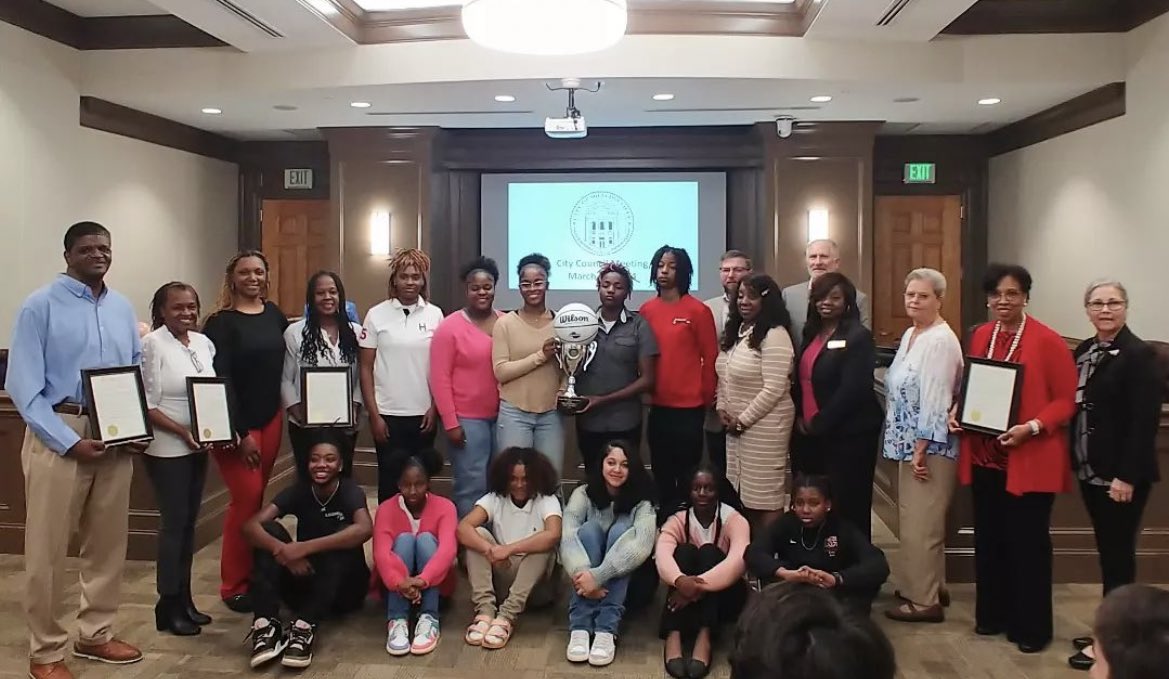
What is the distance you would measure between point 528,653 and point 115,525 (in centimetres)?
155

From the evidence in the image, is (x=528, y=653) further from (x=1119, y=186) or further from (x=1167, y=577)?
(x=1119, y=186)

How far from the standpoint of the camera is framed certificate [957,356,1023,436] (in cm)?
336

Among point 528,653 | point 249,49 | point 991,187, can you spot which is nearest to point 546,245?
point 249,49

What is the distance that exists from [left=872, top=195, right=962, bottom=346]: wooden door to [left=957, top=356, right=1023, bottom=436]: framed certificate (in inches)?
198

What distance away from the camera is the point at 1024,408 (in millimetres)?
3377

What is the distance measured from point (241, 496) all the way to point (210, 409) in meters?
0.48

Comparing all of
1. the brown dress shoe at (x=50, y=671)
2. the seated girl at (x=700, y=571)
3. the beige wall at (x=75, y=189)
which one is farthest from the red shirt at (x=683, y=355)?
the beige wall at (x=75, y=189)

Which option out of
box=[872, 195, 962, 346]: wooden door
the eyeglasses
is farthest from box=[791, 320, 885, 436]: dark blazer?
box=[872, 195, 962, 346]: wooden door

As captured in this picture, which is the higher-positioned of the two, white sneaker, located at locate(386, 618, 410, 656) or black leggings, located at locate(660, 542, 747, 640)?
black leggings, located at locate(660, 542, 747, 640)

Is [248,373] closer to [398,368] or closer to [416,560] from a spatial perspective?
[398,368]

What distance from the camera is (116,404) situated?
3.15m

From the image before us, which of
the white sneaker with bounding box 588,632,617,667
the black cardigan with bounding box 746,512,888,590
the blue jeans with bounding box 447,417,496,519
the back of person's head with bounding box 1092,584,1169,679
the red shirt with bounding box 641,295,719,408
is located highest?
the red shirt with bounding box 641,295,719,408

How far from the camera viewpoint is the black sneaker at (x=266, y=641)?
131 inches

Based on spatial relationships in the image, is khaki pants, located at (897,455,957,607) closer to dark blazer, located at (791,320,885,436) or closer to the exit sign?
dark blazer, located at (791,320,885,436)
